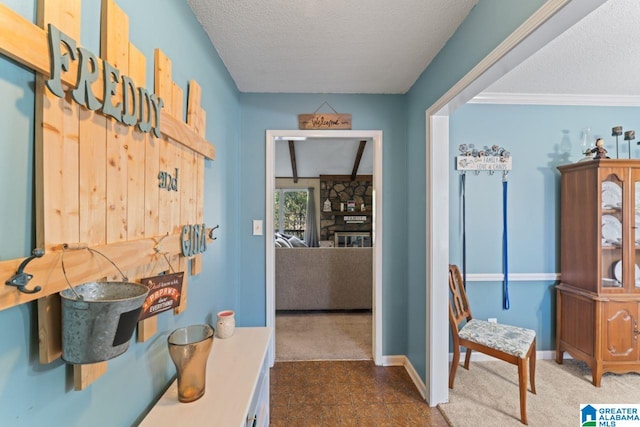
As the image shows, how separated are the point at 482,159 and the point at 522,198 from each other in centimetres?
53

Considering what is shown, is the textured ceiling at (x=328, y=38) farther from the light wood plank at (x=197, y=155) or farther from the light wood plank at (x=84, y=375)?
the light wood plank at (x=84, y=375)

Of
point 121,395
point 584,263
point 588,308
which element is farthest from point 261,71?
point 588,308

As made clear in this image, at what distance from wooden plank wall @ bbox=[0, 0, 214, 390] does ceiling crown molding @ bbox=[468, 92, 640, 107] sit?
262 cm

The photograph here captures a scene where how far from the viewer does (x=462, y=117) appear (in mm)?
2748

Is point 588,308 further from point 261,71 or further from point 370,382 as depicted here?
point 261,71

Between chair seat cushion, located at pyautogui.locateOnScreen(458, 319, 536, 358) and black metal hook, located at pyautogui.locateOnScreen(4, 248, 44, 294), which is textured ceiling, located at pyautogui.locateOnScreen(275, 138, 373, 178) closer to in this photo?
chair seat cushion, located at pyautogui.locateOnScreen(458, 319, 536, 358)

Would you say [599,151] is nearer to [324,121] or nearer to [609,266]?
[609,266]

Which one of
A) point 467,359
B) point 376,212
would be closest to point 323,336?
point 467,359

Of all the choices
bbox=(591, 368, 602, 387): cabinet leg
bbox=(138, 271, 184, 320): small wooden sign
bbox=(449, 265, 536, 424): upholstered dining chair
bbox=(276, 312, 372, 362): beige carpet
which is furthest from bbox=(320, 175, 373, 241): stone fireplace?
bbox=(138, 271, 184, 320): small wooden sign

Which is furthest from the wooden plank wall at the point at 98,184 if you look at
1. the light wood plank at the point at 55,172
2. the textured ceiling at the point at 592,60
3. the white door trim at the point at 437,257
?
the textured ceiling at the point at 592,60

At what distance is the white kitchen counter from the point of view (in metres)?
1.05

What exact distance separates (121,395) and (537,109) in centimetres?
355

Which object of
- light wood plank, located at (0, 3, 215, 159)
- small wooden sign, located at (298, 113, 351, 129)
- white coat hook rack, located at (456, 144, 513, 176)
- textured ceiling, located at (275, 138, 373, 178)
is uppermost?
textured ceiling, located at (275, 138, 373, 178)

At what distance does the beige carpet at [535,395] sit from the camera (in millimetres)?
1959
